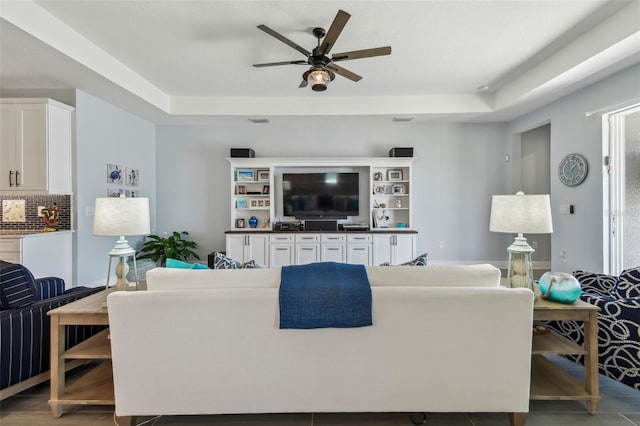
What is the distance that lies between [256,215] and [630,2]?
5006mm

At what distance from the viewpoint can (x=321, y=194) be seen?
5195 millimetres

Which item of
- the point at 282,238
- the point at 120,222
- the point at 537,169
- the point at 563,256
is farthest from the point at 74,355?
the point at 537,169

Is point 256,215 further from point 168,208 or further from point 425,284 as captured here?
point 425,284

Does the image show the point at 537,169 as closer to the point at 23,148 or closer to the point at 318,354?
the point at 318,354

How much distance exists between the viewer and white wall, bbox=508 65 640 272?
3.34 m

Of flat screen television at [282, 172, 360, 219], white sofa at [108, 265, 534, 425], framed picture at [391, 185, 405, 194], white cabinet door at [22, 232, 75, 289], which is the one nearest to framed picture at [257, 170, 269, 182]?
flat screen television at [282, 172, 360, 219]

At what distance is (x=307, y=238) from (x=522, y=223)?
3.34m

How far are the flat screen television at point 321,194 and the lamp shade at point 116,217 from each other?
10.9ft

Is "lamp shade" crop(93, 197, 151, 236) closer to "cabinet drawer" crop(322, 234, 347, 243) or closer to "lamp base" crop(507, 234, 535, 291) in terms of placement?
"lamp base" crop(507, 234, 535, 291)

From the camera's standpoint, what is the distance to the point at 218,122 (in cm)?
513

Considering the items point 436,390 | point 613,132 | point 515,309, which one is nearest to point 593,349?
point 515,309

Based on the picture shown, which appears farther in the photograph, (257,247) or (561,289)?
(257,247)

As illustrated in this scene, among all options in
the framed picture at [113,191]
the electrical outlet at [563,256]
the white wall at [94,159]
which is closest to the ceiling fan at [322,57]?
the white wall at [94,159]

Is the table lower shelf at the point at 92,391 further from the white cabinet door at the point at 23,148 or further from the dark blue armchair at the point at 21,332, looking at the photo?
the white cabinet door at the point at 23,148
